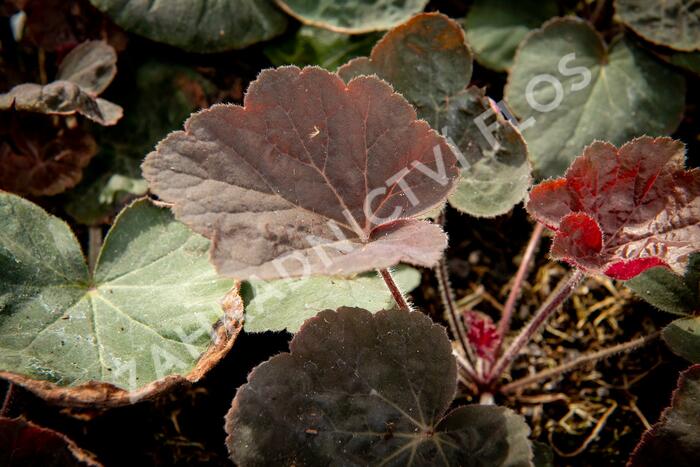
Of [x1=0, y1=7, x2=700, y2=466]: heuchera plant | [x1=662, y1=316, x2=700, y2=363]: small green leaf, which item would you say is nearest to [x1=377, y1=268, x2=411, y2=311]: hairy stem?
[x1=0, y1=7, x2=700, y2=466]: heuchera plant

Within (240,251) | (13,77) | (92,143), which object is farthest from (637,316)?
(13,77)

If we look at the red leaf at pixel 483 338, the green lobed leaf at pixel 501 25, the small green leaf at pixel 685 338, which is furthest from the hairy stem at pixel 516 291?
the green lobed leaf at pixel 501 25

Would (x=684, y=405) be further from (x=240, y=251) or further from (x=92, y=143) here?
(x=92, y=143)

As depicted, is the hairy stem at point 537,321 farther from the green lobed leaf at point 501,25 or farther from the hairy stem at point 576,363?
the green lobed leaf at point 501,25

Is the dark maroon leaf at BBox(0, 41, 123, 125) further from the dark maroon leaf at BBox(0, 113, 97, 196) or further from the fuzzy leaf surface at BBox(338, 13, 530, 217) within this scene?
the fuzzy leaf surface at BBox(338, 13, 530, 217)

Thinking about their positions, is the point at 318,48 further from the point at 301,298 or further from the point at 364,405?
the point at 364,405

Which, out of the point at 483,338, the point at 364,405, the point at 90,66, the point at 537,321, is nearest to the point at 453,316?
the point at 483,338
